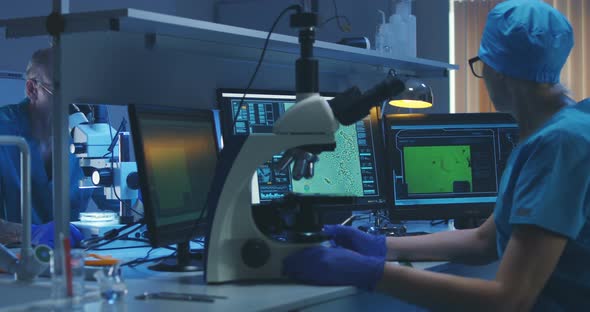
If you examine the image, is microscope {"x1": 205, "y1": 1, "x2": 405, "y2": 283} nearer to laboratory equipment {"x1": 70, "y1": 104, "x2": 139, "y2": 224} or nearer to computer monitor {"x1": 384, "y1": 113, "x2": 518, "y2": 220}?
laboratory equipment {"x1": 70, "y1": 104, "x2": 139, "y2": 224}

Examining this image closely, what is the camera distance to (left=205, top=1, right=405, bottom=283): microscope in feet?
5.12

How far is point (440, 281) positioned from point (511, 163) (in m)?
0.33

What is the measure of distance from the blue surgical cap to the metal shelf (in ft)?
2.07

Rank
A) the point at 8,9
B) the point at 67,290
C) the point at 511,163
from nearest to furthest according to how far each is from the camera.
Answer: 1. the point at 67,290
2. the point at 511,163
3. the point at 8,9

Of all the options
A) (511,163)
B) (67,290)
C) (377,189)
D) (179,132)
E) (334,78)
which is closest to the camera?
(67,290)

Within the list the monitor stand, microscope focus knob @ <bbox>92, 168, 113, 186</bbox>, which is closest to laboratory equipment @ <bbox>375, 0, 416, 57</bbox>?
microscope focus knob @ <bbox>92, 168, 113, 186</bbox>

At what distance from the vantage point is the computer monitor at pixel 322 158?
2242mm

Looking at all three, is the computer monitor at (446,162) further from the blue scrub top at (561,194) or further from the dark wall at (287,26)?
the blue scrub top at (561,194)

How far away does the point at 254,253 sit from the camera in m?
1.59

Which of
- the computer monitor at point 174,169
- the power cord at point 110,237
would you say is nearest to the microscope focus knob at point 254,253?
the computer monitor at point 174,169

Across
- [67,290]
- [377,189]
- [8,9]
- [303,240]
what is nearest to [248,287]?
[303,240]

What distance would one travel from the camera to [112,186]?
2.29 metres

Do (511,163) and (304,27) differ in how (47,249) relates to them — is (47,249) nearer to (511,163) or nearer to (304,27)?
(304,27)

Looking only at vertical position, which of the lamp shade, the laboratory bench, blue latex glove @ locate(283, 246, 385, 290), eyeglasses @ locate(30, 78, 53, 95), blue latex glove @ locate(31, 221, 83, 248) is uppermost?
eyeglasses @ locate(30, 78, 53, 95)
